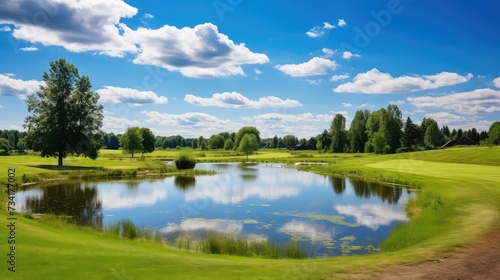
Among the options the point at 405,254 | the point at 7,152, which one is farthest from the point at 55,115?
the point at 7,152

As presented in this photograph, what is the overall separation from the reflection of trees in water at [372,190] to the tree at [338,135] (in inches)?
3501

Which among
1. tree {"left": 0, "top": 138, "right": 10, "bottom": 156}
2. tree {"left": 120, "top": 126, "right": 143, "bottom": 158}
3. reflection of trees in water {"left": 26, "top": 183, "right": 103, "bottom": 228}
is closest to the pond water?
reflection of trees in water {"left": 26, "top": 183, "right": 103, "bottom": 228}

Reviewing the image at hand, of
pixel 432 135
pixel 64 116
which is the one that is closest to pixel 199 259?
pixel 64 116

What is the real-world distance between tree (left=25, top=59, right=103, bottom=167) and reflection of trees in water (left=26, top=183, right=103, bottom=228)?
19765 mm

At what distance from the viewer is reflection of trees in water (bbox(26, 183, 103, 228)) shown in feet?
88.4

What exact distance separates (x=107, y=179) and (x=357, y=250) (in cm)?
4408

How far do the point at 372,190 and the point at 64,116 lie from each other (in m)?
49.3

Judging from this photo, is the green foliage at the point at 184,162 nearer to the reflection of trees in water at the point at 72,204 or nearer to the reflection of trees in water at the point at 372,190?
the reflection of trees in water at the point at 72,204

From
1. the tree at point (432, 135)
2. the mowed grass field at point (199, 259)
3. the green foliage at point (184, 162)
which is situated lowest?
the mowed grass field at point (199, 259)

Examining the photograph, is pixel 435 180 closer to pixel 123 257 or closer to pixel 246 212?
pixel 246 212

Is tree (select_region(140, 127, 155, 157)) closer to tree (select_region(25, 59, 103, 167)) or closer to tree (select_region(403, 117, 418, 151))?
tree (select_region(25, 59, 103, 167))

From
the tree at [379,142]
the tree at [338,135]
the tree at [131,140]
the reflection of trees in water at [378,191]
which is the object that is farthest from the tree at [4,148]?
the tree at [379,142]

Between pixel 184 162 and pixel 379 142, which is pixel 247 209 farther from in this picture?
pixel 379 142

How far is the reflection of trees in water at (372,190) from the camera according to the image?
3809 cm
